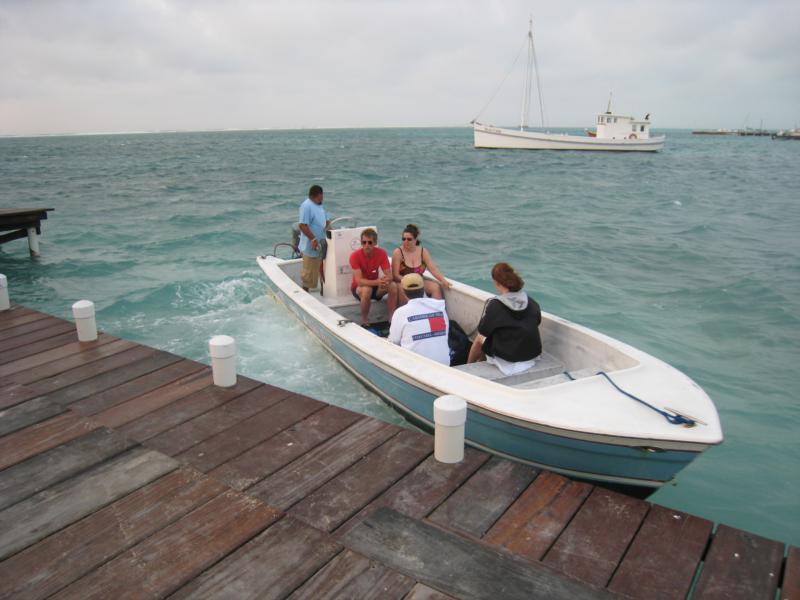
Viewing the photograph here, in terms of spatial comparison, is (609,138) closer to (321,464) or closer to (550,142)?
(550,142)

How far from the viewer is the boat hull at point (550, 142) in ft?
181

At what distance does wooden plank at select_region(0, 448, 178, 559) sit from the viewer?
10.5 feet

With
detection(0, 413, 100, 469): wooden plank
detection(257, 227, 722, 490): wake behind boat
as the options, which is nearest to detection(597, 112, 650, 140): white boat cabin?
detection(257, 227, 722, 490): wake behind boat

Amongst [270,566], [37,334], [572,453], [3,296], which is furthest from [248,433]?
[3,296]

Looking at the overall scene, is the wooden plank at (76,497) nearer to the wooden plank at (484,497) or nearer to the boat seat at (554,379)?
the wooden plank at (484,497)

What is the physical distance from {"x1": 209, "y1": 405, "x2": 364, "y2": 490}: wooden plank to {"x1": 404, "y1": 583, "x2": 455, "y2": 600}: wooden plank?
1.39 metres

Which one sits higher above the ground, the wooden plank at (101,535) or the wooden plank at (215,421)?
the wooden plank at (215,421)

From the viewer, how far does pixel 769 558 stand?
10.0ft

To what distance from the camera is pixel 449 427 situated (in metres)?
3.78

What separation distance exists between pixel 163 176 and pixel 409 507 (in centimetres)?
3975

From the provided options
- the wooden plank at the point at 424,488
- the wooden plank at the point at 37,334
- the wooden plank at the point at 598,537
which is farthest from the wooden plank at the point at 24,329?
the wooden plank at the point at 598,537

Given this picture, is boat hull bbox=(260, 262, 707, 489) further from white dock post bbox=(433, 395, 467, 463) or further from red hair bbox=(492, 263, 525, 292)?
red hair bbox=(492, 263, 525, 292)

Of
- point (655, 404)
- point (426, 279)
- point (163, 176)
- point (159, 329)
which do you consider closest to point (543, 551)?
point (655, 404)

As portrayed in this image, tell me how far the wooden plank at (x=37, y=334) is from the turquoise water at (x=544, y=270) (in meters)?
2.13
